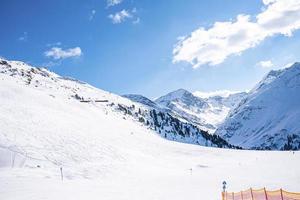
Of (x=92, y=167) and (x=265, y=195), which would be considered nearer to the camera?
(x=265, y=195)

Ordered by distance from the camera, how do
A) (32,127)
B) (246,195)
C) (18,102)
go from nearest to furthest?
(246,195)
(32,127)
(18,102)

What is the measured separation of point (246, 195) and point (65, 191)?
16.7 meters

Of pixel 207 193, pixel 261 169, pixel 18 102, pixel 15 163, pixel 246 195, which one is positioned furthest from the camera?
pixel 18 102

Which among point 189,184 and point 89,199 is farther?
point 189,184

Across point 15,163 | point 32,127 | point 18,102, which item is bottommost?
point 15,163

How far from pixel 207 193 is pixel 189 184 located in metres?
7.86

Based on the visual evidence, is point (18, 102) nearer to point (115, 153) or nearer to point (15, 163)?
point (115, 153)

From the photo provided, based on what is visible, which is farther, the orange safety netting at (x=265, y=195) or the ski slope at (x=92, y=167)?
the ski slope at (x=92, y=167)

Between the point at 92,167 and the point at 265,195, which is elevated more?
the point at 92,167

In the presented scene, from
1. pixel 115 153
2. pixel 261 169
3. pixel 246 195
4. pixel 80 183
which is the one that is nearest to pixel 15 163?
pixel 80 183

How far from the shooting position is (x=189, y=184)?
157 ft

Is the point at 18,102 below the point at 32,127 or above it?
above

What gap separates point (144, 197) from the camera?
Result: 116ft

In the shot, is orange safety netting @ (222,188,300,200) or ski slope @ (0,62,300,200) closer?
orange safety netting @ (222,188,300,200)
